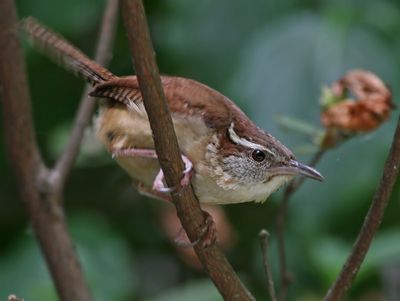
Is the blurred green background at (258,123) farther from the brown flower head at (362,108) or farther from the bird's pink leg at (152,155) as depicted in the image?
the bird's pink leg at (152,155)

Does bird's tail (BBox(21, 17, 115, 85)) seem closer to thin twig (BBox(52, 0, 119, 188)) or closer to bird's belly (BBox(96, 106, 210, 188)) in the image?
A: bird's belly (BBox(96, 106, 210, 188))

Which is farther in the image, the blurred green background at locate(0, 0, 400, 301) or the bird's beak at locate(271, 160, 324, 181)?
the blurred green background at locate(0, 0, 400, 301)

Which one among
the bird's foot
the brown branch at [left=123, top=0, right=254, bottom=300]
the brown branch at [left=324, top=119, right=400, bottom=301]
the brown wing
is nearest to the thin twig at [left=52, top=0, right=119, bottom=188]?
the brown wing

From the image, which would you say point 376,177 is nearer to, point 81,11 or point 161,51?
point 161,51

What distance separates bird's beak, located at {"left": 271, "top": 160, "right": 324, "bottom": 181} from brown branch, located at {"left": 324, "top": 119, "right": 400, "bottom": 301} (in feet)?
1.15

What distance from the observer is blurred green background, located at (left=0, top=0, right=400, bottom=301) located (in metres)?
3.68

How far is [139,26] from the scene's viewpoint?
186 centimetres

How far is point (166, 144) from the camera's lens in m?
2.05

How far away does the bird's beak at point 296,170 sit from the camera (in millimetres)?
2578

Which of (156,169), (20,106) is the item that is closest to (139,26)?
(156,169)

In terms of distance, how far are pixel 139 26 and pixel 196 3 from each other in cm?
226

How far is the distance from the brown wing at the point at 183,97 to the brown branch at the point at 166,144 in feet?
1.39

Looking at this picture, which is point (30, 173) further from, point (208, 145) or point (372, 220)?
point (372, 220)

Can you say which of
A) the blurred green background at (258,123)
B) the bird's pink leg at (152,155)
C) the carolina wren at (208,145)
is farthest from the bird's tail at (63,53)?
the blurred green background at (258,123)
